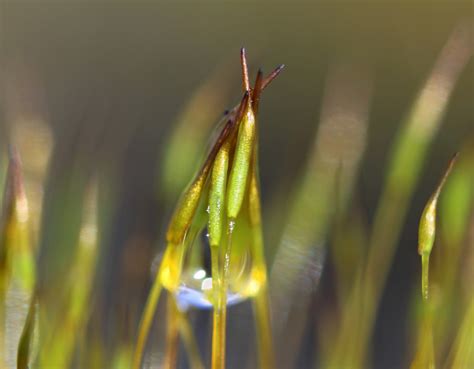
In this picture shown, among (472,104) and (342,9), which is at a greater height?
(342,9)

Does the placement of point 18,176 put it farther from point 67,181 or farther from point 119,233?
point 119,233

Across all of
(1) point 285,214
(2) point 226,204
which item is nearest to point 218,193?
(2) point 226,204

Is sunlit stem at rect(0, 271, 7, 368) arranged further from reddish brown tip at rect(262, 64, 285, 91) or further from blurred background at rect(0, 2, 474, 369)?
reddish brown tip at rect(262, 64, 285, 91)

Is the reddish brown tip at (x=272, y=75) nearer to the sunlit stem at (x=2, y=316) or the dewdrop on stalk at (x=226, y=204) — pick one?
the dewdrop on stalk at (x=226, y=204)

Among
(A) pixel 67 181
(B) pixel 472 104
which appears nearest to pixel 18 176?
(A) pixel 67 181

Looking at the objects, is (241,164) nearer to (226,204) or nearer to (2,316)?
(226,204)

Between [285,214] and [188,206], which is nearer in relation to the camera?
[188,206]
